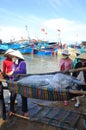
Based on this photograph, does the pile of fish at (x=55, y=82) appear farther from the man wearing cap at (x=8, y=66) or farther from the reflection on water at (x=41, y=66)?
the reflection on water at (x=41, y=66)

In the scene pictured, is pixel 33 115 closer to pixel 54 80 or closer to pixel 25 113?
pixel 25 113

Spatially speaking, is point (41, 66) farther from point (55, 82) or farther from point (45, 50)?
point (45, 50)

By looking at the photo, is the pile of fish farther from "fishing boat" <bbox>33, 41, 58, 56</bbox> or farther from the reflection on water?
"fishing boat" <bbox>33, 41, 58, 56</bbox>

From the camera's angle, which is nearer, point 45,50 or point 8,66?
point 8,66

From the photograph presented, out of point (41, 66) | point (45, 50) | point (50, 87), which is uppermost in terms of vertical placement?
point (50, 87)

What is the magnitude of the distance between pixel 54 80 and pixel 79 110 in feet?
6.20

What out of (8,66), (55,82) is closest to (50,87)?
(55,82)

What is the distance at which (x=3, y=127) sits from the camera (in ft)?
13.2

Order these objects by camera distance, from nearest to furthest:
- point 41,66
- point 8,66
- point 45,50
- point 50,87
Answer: point 50,87
point 8,66
point 41,66
point 45,50

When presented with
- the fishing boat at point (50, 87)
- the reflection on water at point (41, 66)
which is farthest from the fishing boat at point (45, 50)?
the fishing boat at point (50, 87)

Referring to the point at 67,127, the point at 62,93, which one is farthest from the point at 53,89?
the point at 67,127

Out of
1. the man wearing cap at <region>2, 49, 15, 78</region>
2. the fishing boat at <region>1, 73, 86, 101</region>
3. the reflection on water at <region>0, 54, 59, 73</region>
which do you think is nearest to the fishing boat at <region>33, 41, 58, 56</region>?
the reflection on water at <region>0, 54, 59, 73</region>

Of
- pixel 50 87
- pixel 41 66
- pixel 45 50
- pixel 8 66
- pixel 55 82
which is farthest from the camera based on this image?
pixel 45 50

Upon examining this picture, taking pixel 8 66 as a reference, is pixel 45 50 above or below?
below
